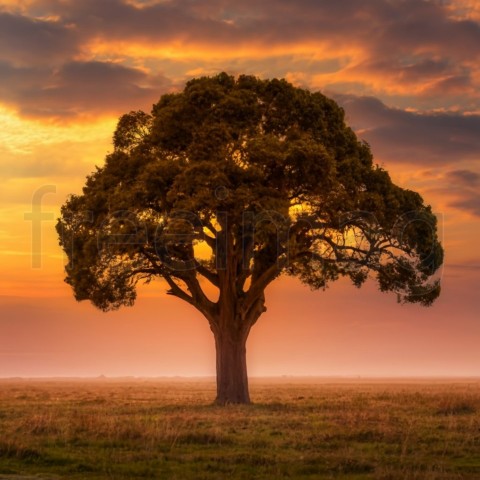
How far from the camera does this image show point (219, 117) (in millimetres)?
37406

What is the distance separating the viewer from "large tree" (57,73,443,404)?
35062mm

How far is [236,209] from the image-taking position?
34.6 m

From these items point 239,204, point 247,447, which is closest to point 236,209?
point 239,204

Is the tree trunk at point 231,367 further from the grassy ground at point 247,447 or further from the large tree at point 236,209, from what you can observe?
the grassy ground at point 247,447

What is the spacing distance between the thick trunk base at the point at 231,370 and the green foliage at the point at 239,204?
1.65 m

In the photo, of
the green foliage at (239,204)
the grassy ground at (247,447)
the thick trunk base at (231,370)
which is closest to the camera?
the grassy ground at (247,447)

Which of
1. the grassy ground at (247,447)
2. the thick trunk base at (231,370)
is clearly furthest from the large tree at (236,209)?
the grassy ground at (247,447)

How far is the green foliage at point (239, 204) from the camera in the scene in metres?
35.0

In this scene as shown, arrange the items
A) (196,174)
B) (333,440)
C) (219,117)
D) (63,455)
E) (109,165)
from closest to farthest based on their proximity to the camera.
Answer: (63,455) → (333,440) → (196,174) → (219,117) → (109,165)

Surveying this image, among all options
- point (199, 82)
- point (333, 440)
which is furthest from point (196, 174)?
point (333, 440)

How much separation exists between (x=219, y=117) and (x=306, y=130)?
4.36 meters

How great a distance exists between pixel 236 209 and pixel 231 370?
29.8ft

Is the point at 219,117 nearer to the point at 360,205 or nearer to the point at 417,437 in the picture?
the point at 360,205

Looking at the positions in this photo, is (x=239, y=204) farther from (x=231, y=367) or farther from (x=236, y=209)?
(x=231, y=367)
